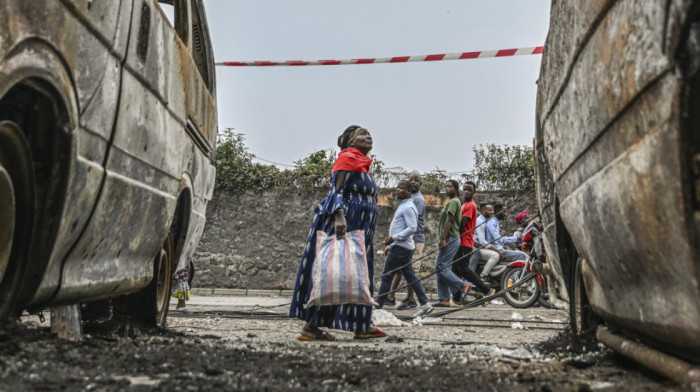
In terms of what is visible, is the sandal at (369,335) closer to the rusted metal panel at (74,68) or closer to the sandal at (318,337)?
the sandal at (318,337)

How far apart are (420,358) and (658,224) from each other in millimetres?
2023

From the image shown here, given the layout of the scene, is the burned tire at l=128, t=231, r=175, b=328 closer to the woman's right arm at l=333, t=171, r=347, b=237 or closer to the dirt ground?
the dirt ground

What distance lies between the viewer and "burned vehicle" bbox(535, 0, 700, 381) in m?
1.95

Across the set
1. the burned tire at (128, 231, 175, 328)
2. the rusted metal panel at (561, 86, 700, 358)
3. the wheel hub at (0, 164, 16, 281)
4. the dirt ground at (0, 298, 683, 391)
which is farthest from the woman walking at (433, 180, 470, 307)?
the wheel hub at (0, 164, 16, 281)

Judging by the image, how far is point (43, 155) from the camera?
278 centimetres

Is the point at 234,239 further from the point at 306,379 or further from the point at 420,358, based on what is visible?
the point at 306,379

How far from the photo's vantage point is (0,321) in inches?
106

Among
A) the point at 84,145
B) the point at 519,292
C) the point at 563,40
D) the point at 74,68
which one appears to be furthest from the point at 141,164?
the point at 519,292

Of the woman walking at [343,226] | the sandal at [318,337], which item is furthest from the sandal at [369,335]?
the sandal at [318,337]

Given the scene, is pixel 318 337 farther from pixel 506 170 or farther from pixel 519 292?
pixel 506 170

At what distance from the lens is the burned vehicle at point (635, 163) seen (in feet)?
6.40

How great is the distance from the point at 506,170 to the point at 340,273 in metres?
9.04

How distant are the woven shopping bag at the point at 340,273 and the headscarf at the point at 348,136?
856mm

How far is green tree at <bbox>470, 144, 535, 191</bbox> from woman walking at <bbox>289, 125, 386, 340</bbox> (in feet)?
27.3
